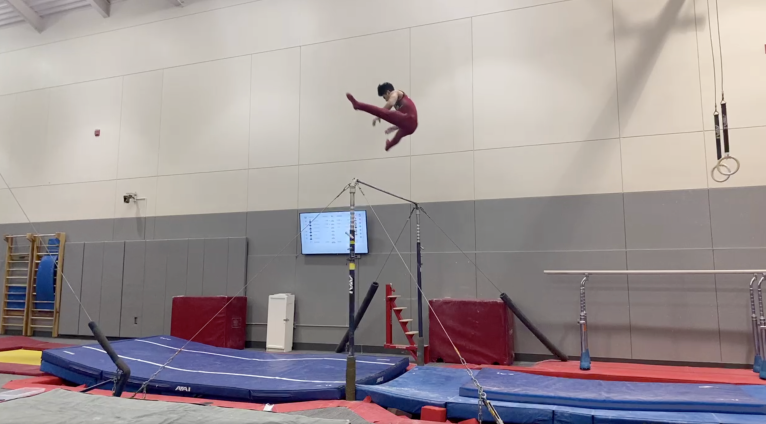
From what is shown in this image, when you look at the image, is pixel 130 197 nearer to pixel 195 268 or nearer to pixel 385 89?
pixel 195 268

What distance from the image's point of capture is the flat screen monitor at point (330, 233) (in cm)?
716

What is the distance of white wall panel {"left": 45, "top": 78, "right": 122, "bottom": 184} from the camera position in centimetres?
900

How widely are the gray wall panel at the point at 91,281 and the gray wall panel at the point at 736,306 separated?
374 inches

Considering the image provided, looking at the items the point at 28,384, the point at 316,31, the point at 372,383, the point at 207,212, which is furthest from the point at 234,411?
the point at 316,31

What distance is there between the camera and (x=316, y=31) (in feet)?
25.6

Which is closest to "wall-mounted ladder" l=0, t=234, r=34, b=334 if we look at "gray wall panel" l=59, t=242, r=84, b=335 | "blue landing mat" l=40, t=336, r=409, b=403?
"gray wall panel" l=59, t=242, r=84, b=335

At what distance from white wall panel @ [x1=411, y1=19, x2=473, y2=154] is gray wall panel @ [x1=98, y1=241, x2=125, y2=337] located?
5.66m

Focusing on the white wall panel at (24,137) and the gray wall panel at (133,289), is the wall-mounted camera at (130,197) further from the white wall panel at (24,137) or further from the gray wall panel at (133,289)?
the white wall panel at (24,137)

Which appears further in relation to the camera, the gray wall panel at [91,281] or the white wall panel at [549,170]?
the gray wall panel at [91,281]

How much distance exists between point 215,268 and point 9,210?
521cm

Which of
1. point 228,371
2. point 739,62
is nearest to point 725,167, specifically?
point 739,62

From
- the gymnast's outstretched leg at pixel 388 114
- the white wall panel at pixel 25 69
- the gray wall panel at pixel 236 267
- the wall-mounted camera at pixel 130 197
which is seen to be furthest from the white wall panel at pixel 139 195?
the gymnast's outstretched leg at pixel 388 114

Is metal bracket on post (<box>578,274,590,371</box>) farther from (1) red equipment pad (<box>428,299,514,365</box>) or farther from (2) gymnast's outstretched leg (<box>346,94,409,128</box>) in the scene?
(2) gymnast's outstretched leg (<box>346,94,409,128</box>)

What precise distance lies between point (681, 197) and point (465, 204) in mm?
2674
